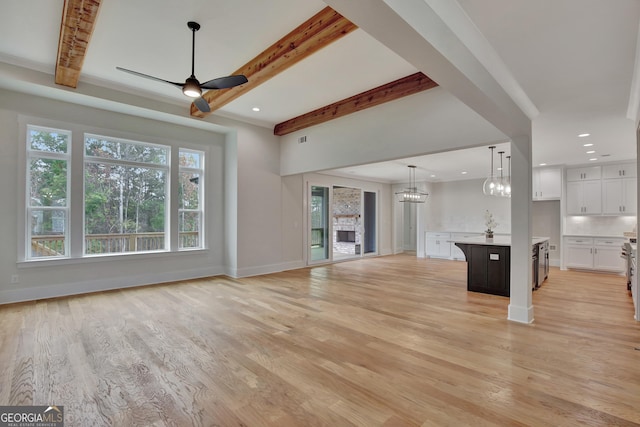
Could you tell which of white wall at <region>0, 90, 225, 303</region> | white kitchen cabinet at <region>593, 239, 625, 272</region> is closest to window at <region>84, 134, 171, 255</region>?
white wall at <region>0, 90, 225, 303</region>

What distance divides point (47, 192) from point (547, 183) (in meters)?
10.7

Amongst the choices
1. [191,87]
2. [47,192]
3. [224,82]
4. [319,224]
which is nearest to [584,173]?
[319,224]

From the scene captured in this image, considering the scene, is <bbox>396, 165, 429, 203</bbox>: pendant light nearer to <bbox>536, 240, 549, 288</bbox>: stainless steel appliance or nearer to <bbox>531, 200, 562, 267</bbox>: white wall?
<bbox>531, 200, 562, 267</bbox>: white wall

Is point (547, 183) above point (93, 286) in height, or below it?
above

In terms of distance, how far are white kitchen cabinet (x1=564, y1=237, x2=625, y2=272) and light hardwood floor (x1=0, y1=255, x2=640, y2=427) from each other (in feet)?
8.90

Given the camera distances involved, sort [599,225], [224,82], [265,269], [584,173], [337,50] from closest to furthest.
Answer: [224,82], [337,50], [265,269], [584,173], [599,225]

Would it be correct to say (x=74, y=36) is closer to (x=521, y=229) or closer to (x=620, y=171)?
(x=521, y=229)

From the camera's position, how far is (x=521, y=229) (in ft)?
12.1

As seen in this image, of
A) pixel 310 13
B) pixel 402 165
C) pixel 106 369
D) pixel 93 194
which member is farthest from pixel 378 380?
pixel 402 165

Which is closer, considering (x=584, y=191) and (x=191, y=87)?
(x=191, y=87)

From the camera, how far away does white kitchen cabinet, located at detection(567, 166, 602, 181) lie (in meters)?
7.21

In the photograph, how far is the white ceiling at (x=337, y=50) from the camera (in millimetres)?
2326

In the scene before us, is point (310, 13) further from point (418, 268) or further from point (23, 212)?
point (418, 268)

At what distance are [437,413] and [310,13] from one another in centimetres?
357
